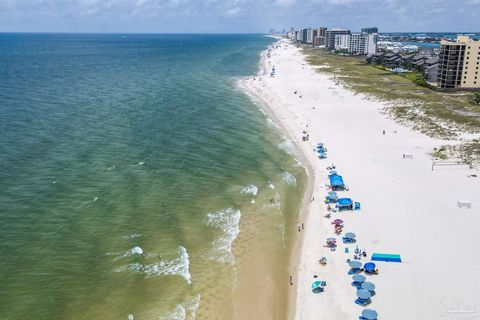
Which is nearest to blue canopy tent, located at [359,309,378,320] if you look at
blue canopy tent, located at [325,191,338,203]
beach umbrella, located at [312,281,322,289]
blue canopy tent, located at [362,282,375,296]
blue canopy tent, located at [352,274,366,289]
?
blue canopy tent, located at [362,282,375,296]

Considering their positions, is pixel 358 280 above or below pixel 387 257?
below

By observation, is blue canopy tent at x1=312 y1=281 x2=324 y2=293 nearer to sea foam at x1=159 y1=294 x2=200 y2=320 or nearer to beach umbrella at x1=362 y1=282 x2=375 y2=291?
beach umbrella at x1=362 y1=282 x2=375 y2=291

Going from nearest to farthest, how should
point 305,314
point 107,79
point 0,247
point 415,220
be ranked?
point 305,314
point 0,247
point 415,220
point 107,79

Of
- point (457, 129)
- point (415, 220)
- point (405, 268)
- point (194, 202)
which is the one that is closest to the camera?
point (405, 268)

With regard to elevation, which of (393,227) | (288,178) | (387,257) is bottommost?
(387,257)

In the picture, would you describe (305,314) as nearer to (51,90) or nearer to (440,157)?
(440,157)

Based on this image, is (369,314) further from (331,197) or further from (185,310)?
(331,197)

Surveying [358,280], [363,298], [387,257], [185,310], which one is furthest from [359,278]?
[185,310]

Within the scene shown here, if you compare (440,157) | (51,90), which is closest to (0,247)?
(440,157)
